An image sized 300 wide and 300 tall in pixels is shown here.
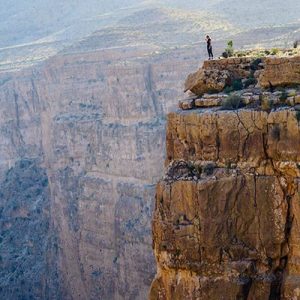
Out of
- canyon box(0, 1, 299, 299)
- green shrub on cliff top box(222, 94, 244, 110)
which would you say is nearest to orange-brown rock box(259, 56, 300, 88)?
green shrub on cliff top box(222, 94, 244, 110)

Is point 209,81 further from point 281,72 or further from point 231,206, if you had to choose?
point 231,206

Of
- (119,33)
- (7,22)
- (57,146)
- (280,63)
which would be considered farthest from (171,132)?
(7,22)

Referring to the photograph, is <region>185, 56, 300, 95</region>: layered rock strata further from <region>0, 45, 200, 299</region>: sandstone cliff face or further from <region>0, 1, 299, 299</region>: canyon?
<region>0, 45, 200, 299</region>: sandstone cliff face

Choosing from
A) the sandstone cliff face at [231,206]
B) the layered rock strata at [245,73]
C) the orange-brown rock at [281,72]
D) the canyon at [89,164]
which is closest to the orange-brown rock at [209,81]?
the layered rock strata at [245,73]

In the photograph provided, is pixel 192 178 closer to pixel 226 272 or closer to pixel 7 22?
pixel 226 272

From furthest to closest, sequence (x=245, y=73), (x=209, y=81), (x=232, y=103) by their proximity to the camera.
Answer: (x=245, y=73), (x=209, y=81), (x=232, y=103)

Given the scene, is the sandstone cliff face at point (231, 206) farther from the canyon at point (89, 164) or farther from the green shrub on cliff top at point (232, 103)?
the canyon at point (89, 164)

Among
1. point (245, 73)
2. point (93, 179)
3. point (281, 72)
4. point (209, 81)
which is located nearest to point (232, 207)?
point (281, 72)
